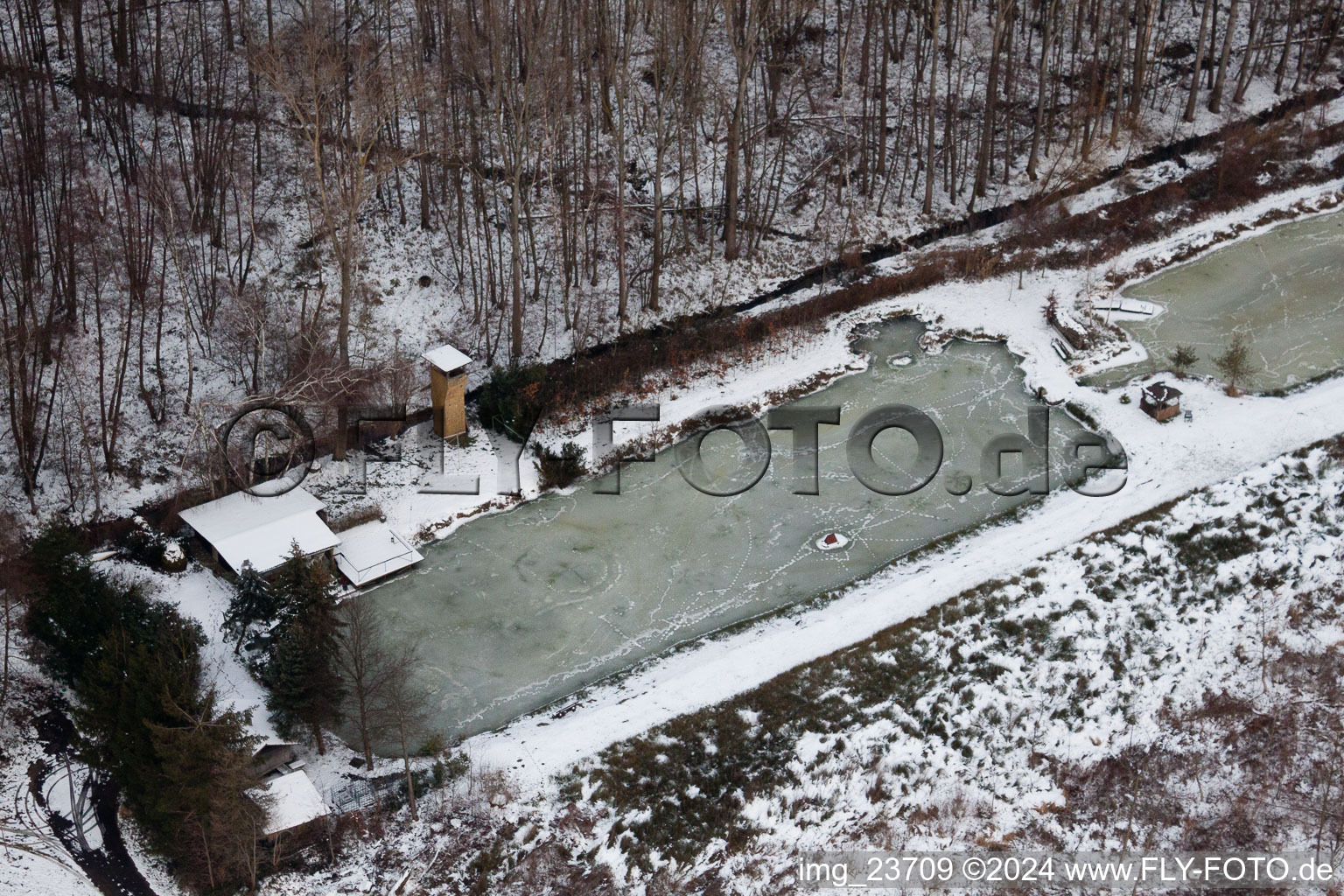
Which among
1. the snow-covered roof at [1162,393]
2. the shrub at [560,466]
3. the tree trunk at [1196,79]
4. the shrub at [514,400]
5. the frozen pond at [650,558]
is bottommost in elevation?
the frozen pond at [650,558]

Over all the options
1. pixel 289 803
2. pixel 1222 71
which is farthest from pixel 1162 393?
pixel 289 803

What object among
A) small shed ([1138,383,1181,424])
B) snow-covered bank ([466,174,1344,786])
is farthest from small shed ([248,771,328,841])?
small shed ([1138,383,1181,424])

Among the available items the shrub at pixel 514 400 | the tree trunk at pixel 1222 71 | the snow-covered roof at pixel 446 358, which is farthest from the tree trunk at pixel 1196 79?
the snow-covered roof at pixel 446 358

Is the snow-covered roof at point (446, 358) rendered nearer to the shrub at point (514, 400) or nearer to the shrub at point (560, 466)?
the shrub at point (514, 400)

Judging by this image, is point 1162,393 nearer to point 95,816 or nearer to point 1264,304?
point 1264,304

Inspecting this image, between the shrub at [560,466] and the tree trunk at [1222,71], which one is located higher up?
the tree trunk at [1222,71]

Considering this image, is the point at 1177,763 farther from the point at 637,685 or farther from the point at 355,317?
the point at 355,317

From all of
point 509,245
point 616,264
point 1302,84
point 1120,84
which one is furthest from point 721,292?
point 1302,84
